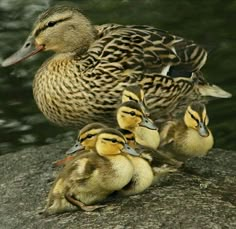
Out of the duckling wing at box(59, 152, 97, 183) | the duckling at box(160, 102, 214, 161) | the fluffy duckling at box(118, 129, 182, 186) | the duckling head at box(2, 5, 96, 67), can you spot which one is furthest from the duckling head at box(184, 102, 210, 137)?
the duckling head at box(2, 5, 96, 67)

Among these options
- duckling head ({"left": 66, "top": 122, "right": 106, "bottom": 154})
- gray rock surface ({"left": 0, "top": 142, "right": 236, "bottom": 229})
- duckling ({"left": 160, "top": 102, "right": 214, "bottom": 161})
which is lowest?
gray rock surface ({"left": 0, "top": 142, "right": 236, "bottom": 229})

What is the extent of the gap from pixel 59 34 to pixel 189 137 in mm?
1424

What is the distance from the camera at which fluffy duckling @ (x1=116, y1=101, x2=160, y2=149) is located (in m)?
7.14

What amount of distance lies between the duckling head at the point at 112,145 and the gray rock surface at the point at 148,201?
0.32 metres

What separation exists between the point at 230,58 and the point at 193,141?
9.26 ft

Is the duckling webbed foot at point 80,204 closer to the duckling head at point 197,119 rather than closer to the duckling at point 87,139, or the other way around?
the duckling at point 87,139

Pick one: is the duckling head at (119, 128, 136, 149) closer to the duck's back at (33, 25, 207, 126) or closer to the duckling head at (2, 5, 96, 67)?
the duck's back at (33, 25, 207, 126)

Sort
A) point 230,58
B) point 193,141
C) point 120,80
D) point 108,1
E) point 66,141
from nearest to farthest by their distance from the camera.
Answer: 1. point 193,141
2. point 120,80
3. point 66,141
4. point 230,58
5. point 108,1

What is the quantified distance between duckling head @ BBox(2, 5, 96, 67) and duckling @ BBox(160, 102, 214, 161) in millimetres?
1199

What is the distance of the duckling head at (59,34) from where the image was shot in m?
8.10

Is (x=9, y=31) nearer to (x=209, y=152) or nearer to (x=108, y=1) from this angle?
(x=108, y=1)

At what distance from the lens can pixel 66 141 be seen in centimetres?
852

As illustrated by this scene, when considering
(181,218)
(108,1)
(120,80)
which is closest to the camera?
(181,218)

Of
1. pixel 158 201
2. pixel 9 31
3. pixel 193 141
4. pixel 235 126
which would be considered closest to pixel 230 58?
pixel 235 126
